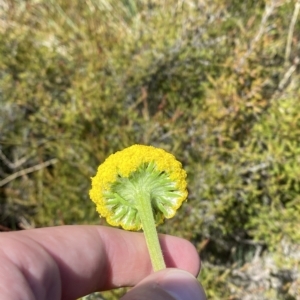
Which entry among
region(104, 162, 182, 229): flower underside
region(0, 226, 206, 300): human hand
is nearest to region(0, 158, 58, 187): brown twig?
region(0, 226, 206, 300): human hand

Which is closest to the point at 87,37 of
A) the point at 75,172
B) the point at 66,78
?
the point at 66,78

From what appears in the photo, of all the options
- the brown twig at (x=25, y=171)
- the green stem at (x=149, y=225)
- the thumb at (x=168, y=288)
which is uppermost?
the green stem at (x=149, y=225)

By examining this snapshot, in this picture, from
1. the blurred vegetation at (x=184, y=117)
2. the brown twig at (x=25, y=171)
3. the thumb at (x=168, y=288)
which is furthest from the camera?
the brown twig at (x=25, y=171)

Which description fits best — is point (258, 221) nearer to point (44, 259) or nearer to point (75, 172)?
point (75, 172)

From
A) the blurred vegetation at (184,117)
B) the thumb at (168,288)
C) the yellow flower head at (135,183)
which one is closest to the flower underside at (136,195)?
the yellow flower head at (135,183)

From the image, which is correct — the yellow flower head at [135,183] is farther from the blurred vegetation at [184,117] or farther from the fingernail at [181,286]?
the blurred vegetation at [184,117]

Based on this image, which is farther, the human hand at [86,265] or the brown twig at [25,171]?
the brown twig at [25,171]

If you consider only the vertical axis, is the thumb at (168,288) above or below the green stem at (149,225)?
below

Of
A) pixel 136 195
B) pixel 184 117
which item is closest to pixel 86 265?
pixel 136 195

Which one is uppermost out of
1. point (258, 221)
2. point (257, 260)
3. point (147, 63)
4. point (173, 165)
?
point (147, 63)
